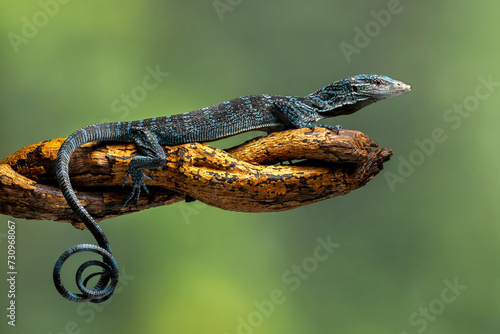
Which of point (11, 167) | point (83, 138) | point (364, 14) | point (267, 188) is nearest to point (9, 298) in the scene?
point (11, 167)

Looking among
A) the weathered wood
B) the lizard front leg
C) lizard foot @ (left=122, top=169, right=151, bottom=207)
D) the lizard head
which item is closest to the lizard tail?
the weathered wood

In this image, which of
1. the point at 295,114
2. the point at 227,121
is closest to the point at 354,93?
the point at 295,114

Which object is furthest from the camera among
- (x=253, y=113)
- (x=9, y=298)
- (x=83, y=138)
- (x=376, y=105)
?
(x=376, y=105)

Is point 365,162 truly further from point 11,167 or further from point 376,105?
point 11,167

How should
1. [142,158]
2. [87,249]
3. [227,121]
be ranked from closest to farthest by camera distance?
[87,249]
[142,158]
[227,121]

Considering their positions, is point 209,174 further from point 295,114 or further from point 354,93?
point 354,93
